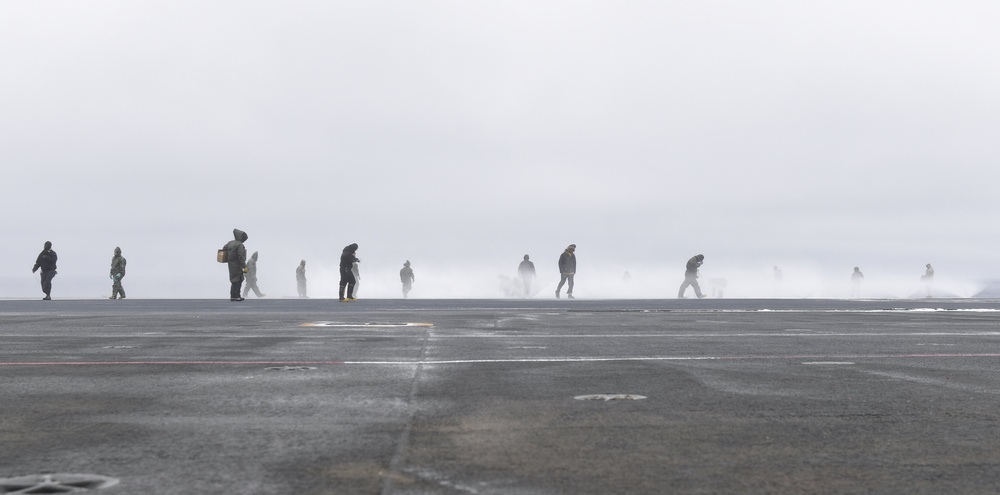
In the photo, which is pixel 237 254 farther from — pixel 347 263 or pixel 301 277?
pixel 301 277

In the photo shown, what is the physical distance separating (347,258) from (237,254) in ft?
12.4

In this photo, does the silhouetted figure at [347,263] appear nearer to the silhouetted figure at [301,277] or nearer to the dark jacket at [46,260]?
the dark jacket at [46,260]

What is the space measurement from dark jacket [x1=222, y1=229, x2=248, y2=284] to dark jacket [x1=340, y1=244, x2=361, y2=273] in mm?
3274

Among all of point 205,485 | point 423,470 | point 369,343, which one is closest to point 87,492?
point 205,485

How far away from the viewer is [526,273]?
47.6 meters

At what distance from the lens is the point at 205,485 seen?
4.48 meters

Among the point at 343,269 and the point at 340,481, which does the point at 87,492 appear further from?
the point at 343,269

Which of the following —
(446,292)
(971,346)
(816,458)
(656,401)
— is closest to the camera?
(816,458)

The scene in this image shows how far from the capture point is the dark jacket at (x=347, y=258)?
1316 inches

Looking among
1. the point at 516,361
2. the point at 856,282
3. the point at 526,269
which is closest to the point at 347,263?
the point at 526,269

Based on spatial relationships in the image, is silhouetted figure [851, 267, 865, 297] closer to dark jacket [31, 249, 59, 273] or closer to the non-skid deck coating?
dark jacket [31, 249, 59, 273]

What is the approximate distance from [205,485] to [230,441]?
115 centimetres

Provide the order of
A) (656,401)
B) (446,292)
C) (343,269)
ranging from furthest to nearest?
(446,292), (343,269), (656,401)

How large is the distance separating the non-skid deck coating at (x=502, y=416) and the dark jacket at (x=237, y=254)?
1794 centimetres
